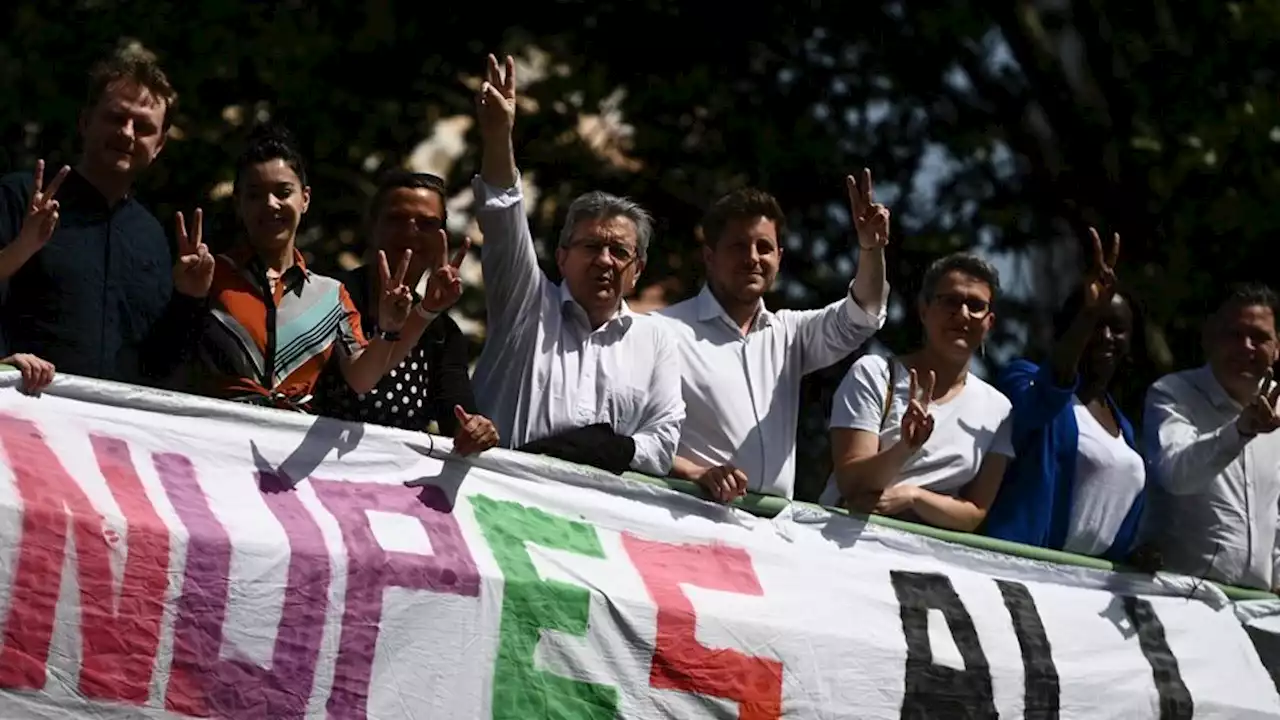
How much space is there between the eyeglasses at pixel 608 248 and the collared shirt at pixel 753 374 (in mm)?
359

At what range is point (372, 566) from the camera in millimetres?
5812

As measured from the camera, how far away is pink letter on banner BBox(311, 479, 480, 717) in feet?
18.7

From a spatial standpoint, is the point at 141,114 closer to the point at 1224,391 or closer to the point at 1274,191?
the point at 1224,391

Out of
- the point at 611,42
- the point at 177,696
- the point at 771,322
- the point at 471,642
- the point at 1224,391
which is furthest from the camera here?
the point at 611,42

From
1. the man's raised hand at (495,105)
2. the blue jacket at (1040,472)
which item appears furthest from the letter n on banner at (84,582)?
the blue jacket at (1040,472)

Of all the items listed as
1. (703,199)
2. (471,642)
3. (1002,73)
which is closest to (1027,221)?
(1002,73)

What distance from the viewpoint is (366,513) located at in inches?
235

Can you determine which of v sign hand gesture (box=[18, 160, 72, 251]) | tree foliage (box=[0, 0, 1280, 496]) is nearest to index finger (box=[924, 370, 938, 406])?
v sign hand gesture (box=[18, 160, 72, 251])

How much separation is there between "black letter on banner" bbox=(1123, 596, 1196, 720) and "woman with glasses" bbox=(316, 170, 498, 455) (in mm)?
2130

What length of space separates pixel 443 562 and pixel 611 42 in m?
6.10

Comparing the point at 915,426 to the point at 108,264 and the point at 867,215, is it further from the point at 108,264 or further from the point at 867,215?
the point at 108,264

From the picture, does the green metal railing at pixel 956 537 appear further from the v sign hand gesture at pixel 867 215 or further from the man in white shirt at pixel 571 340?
the v sign hand gesture at pixel 867 215

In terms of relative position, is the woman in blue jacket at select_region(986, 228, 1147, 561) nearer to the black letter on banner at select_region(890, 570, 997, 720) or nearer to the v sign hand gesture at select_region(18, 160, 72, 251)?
the black letter on banner at select_region(890, 570, 997, 720)

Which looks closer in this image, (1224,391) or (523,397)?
(523,397)
